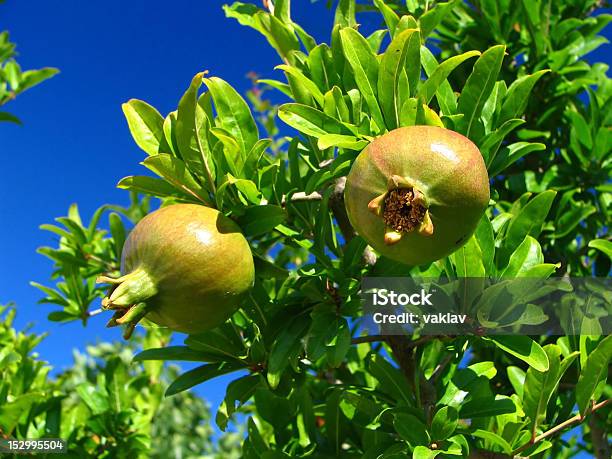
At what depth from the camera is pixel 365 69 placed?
1.38 metres

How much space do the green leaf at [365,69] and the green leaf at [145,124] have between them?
48 centimetres

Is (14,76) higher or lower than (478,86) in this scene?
higher

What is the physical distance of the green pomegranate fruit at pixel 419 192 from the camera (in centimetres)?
107

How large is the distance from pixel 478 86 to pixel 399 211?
494 mm

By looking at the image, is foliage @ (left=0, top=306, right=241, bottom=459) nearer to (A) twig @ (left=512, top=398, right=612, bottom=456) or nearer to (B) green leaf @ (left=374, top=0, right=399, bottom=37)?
(A) twig @ (left=512, top=398, right=612, bottom=456)

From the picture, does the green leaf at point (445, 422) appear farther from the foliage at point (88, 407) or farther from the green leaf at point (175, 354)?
the foliage at point (88, 407)

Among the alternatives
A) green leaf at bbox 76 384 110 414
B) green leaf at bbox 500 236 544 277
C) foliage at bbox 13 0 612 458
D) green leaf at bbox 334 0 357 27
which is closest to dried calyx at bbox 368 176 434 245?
foliage at bbox 13 0 612 458

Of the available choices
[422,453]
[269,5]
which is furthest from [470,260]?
[269,5]

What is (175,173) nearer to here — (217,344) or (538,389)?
(217,344)

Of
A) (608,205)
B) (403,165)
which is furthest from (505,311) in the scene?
(608,205)

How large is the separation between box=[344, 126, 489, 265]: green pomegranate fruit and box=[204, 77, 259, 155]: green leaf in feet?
1.39

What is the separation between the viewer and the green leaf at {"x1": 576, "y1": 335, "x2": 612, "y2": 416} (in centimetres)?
147

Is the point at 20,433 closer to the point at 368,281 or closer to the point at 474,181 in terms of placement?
the point at 368,281

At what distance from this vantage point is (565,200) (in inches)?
92.0
